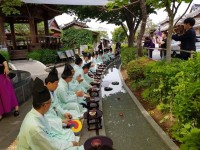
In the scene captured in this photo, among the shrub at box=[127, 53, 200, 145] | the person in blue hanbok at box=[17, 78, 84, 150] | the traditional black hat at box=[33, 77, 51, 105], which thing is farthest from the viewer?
the shrub at box=[127, 53, 200, 145]

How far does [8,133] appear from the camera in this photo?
605 centimetres

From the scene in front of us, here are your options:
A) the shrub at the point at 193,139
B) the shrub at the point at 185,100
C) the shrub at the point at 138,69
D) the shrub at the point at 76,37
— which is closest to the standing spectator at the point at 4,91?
the shrub at the point at 185,100

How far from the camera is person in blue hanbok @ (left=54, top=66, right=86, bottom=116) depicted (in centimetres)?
605

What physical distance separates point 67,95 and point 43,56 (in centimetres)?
1344

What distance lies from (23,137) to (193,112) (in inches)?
110

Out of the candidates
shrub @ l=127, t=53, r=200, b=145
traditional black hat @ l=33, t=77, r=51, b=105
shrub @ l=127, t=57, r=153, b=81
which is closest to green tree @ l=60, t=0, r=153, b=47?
shrub @ l=127, t=57, r=153, b=81

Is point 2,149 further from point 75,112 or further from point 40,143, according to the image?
point 40,143

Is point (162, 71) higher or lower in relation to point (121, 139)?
higher

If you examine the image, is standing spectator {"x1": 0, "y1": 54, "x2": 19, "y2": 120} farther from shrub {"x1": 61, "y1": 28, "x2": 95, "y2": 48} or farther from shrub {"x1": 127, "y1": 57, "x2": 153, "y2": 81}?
shrub {"x1": 61, "y1": 28, "x2": 95, "y2": 48}

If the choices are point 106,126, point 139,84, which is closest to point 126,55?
point 139,84

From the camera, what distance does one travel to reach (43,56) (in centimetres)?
1905

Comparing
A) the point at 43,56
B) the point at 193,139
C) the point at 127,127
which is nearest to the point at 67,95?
the point at 127,127

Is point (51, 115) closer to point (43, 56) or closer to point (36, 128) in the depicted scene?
point (36, 128)

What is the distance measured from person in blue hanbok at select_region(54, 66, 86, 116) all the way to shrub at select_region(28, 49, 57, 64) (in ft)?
42.3
